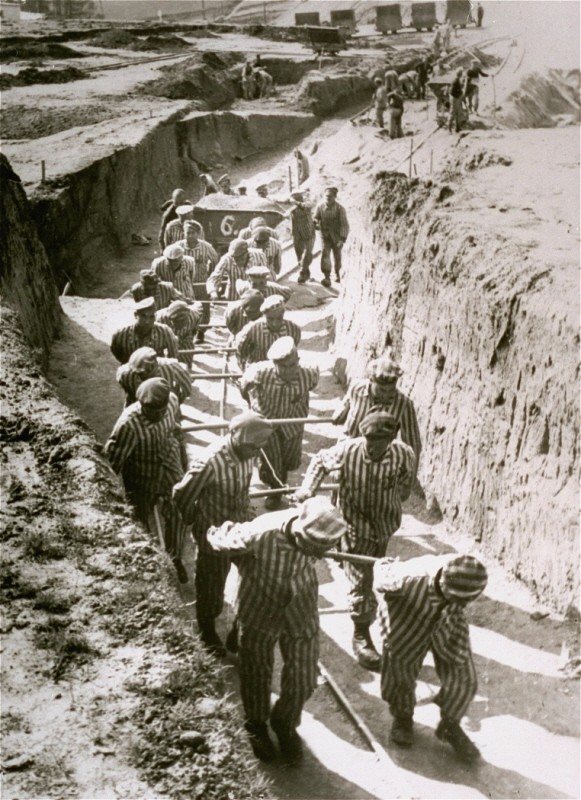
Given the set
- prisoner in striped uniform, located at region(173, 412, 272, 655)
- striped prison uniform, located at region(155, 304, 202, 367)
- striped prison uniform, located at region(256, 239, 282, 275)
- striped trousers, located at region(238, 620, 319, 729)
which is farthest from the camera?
striped prison uniform, located at region(256, 239, 282, 275)

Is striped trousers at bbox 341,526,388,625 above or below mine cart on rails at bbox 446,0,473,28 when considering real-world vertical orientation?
below

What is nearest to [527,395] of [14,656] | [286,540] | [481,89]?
[286,540]

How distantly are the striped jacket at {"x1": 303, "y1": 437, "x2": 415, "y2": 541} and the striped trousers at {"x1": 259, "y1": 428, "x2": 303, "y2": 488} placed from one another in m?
2.02

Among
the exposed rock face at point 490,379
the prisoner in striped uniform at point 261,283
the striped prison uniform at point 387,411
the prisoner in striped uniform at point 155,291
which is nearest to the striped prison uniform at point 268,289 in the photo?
the prisoner in striped uniform at point 261,283

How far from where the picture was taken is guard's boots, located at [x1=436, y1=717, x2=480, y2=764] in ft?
18.8

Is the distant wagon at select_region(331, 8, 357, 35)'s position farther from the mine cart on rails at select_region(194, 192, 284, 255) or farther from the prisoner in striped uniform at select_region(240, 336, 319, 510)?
the prisoner in striped uniform at select_region(240, 336, 319, 510)

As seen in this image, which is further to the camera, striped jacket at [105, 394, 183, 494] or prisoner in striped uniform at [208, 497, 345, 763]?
striped jacket at [105, 394, 183, 494]

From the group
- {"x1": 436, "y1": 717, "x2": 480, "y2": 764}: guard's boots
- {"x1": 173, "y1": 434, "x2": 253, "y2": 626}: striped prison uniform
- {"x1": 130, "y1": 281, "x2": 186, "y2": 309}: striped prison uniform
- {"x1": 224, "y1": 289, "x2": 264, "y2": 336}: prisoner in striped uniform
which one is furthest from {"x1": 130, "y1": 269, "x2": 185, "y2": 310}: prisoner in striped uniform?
{"x1": 436, "y1": 717, "x2": 480, "y2": 764}: guard's boots

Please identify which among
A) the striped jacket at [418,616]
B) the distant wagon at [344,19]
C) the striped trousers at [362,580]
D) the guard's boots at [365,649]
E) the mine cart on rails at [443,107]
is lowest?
the guard's boots at [365,649]

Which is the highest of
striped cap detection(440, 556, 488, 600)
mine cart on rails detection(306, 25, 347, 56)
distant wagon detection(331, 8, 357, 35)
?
distant wagon detection(331, 8, 357, 35)

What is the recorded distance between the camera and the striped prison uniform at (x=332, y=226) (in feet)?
53.3

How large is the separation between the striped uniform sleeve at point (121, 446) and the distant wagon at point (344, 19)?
3904 cm

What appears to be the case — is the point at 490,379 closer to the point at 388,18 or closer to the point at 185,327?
the point at 185,327

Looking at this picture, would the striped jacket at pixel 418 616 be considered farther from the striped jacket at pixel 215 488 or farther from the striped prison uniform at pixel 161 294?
the striped prison uniform at pixel 161 294
